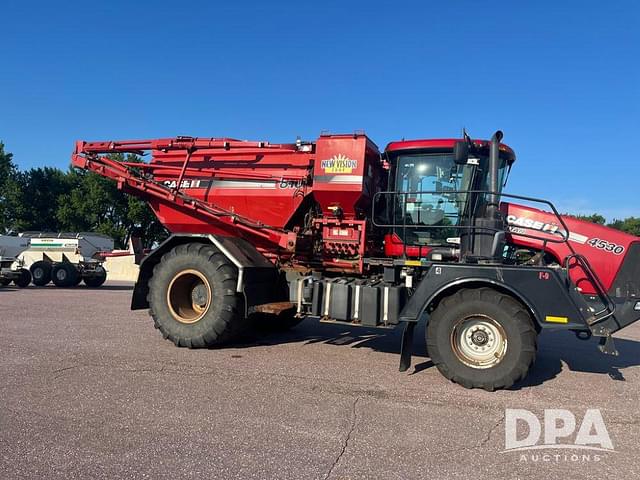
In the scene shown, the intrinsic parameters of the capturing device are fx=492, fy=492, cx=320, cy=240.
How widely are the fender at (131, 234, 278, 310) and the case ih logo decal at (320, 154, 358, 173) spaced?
6.03 feet

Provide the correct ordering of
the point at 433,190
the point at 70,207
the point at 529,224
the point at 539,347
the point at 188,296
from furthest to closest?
the point at 70,207
the point at 539,347
the point at 188,296
the point at 433,190
the point at 529,224

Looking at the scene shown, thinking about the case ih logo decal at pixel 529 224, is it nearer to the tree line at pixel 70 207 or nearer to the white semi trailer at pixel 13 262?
the white semi trailer at pixel 13 262

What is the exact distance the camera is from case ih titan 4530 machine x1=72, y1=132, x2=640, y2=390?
19.3ft

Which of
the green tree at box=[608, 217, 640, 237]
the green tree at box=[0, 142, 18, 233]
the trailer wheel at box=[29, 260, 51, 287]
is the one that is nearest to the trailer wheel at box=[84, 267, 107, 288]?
the trailer wheel at box=[29, 260, 51, 287]

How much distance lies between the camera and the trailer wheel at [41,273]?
21.2 metres

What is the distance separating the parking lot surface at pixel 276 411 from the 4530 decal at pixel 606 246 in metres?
1.69

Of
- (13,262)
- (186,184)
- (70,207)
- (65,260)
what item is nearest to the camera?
(186,184)

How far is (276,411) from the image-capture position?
15.5 feet

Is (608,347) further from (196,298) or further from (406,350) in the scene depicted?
(196,298)

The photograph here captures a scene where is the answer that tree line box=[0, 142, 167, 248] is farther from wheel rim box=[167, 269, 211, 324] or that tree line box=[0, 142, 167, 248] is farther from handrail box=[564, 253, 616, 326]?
handrail box=[564, 253, 616, 326]

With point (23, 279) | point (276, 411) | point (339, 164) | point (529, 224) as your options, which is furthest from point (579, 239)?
point (23, 279)

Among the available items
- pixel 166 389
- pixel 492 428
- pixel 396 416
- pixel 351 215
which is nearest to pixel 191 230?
pixel 351 215

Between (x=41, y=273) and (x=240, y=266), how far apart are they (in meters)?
17.7

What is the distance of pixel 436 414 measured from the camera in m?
4.81
